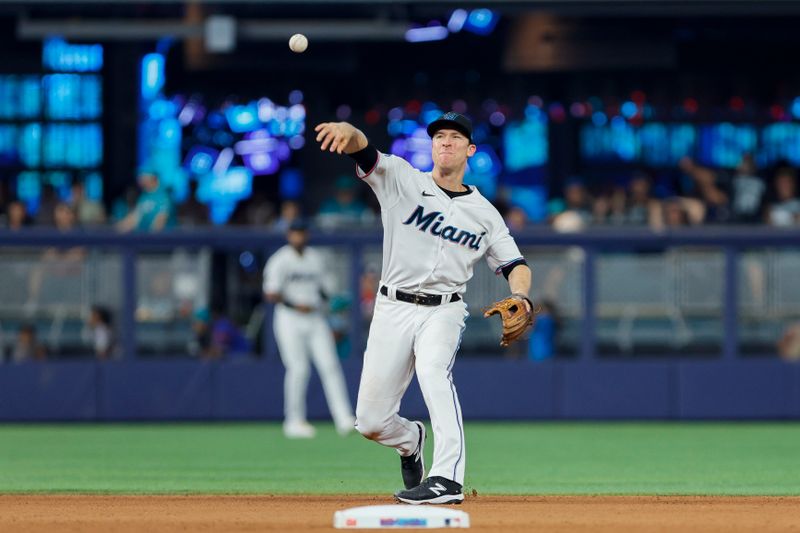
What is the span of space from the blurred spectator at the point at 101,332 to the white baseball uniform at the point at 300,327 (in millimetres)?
2325

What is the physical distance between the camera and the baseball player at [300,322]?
13.2 metres

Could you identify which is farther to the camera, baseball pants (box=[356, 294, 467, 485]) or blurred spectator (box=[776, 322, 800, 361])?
blurred spectator (box=[776, 322, 800, 361])

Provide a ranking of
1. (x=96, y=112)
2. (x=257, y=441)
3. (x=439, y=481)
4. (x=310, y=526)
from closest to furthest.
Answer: (x=310, y=526)
(x=439, y=481)
(x=257, y=441)
(x=96, y=112)

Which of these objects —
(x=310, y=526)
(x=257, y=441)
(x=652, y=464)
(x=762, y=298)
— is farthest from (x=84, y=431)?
(x=310, y=526)

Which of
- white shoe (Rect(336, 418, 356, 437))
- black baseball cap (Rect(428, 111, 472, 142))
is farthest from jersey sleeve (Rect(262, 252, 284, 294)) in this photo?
black baseball cap (Rect(428, 111, 472, 142))

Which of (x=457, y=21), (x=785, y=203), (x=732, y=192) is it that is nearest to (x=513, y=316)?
(x=785, y=203)

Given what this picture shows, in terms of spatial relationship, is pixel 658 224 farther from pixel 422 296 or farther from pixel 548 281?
pixel 422 296

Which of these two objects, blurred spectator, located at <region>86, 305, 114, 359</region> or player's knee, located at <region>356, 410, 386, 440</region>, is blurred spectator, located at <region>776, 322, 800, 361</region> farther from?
player's knee, located at <region>356, 410, 386, 440</region>

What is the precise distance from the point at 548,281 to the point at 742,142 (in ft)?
14.0

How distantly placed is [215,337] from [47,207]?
106 inches

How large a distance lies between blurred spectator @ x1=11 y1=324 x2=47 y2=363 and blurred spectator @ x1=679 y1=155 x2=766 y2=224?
7.02 metres

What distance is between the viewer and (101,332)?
1498cm

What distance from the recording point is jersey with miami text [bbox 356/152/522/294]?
7434mm

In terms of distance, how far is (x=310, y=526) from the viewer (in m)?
6.64
